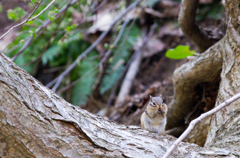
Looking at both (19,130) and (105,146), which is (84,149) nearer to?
(105,146)

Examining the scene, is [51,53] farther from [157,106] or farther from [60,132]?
[60,132]

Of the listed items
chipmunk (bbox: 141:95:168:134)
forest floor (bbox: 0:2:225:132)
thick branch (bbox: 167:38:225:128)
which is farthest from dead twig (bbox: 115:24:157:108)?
chipmunk (bbox: 141:95:168:134)

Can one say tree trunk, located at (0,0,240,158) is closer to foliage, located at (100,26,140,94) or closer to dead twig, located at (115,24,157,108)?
dead twig, located at (115,24,157,108)

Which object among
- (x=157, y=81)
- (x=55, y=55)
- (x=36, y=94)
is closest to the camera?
(x=36, y=94)

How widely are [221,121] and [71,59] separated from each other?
4.28 metres

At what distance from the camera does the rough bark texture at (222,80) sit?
2275mm

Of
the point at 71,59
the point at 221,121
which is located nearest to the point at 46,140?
the point at 221,121

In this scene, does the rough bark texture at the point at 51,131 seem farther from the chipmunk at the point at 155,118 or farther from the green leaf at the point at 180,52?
the green leaf at the point at 180,52

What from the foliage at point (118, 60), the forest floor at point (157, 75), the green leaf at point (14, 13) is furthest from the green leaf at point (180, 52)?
the foliage at point (118, 60)

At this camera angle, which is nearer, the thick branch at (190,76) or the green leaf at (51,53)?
the thick branch at (190,76)

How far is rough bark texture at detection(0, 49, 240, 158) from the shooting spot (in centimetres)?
151

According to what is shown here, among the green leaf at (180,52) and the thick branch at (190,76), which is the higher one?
the green leaf at (180,52)

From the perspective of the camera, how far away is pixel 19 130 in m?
1.50

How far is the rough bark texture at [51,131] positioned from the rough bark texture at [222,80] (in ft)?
1.47
